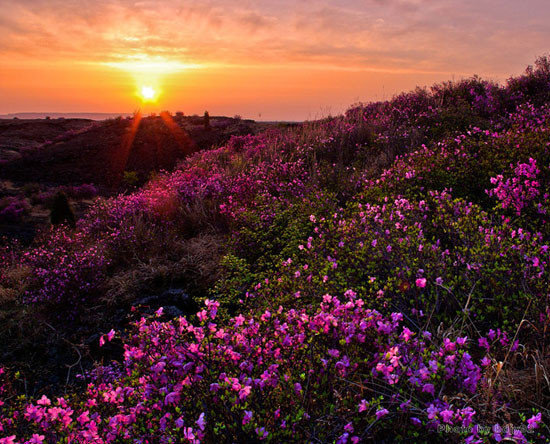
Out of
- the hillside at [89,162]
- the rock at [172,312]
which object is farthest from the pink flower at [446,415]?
the hillside at [89,162]

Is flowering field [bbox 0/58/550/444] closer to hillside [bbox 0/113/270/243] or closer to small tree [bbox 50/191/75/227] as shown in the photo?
small tree [bbox 50/191/75/227]

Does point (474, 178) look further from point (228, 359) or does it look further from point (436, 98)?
point (436, 98)

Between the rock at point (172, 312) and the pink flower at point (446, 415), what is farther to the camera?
the rock at point (172, 312)

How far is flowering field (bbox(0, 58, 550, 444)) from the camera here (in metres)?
2.08

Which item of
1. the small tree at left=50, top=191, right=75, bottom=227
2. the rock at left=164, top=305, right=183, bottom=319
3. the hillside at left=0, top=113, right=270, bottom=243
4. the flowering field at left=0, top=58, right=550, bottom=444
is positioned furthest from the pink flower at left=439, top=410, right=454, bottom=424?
the hillside at left=0, top=113, right=270, bottom=243

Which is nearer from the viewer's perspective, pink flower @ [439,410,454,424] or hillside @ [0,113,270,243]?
pink flower @ [439,410,454,424]

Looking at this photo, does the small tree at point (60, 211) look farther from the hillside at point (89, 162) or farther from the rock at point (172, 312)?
the rock at point (172, 312)

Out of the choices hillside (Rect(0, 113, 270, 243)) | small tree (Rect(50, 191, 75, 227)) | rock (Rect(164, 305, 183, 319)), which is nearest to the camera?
rock (Rect(164, 305, 183, 319))

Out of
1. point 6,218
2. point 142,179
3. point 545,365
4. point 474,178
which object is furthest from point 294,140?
point 545,365

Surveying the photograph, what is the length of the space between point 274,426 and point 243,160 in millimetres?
9806

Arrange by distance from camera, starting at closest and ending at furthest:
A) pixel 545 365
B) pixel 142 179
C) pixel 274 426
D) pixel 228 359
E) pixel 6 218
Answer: pixel 274 426
pixel 228 359
pixel 545 365
pixel 6 218
pixel 142 179

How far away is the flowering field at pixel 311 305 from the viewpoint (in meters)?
2.08

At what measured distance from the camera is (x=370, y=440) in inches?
83.0

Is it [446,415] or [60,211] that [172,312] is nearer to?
[446,415]
